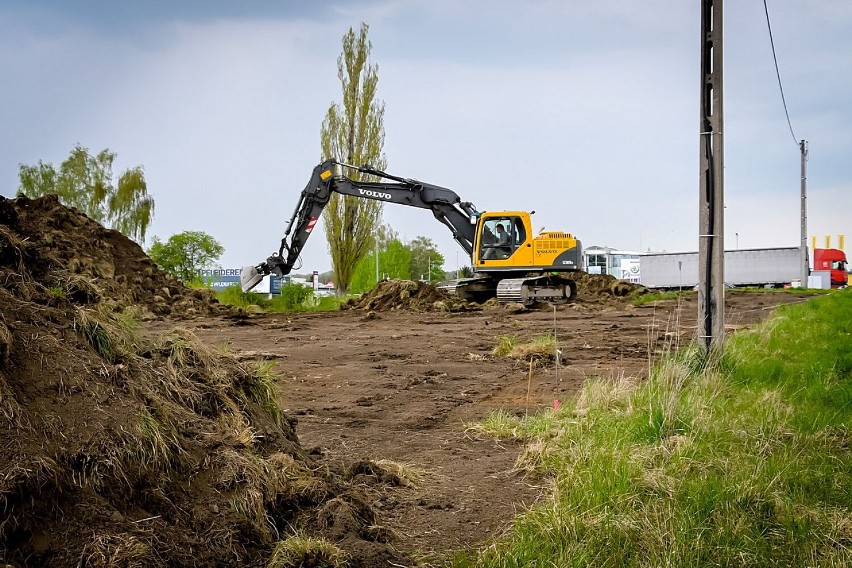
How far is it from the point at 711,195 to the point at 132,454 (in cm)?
761

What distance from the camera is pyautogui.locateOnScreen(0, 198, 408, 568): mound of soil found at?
3.35m

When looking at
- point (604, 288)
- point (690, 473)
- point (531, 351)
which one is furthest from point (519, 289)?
point (690, 473)

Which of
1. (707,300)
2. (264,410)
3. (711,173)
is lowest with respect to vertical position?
(264,410)

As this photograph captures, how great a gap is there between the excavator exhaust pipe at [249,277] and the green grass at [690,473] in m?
18.2

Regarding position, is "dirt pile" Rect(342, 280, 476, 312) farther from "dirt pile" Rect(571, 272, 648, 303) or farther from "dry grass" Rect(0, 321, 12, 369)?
"dry grass" Rect(0, 321, 12, 369)

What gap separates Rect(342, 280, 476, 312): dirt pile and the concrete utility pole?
1617 centimetres

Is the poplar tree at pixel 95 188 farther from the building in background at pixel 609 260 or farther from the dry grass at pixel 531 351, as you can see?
the building in background at pixel 609 260

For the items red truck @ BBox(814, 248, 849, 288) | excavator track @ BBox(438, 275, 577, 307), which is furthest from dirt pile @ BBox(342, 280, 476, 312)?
red truck @ BBox(814, 248, 849, 288)

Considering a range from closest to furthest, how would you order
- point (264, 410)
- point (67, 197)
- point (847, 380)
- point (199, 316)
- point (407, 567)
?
point (407, 567) → point (264, 410) → point (847, 380) → point (199, 316) → point (67, 197)

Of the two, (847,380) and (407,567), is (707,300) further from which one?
(407,567)

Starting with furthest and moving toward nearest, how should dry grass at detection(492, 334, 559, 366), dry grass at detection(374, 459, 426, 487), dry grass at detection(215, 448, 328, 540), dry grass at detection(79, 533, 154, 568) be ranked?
dry grass at detection(492, 334, 559, 366)
dry grass at detection(374, 459, 426, 487)
dry grass at detection(215, 448, 328, 540)
dry grass at detection(79, 533, 154, 568)

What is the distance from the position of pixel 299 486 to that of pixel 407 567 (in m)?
0.86

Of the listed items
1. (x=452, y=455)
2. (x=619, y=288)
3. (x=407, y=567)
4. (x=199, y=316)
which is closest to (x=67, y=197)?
(x=199, y=316)

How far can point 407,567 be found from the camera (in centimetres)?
387
